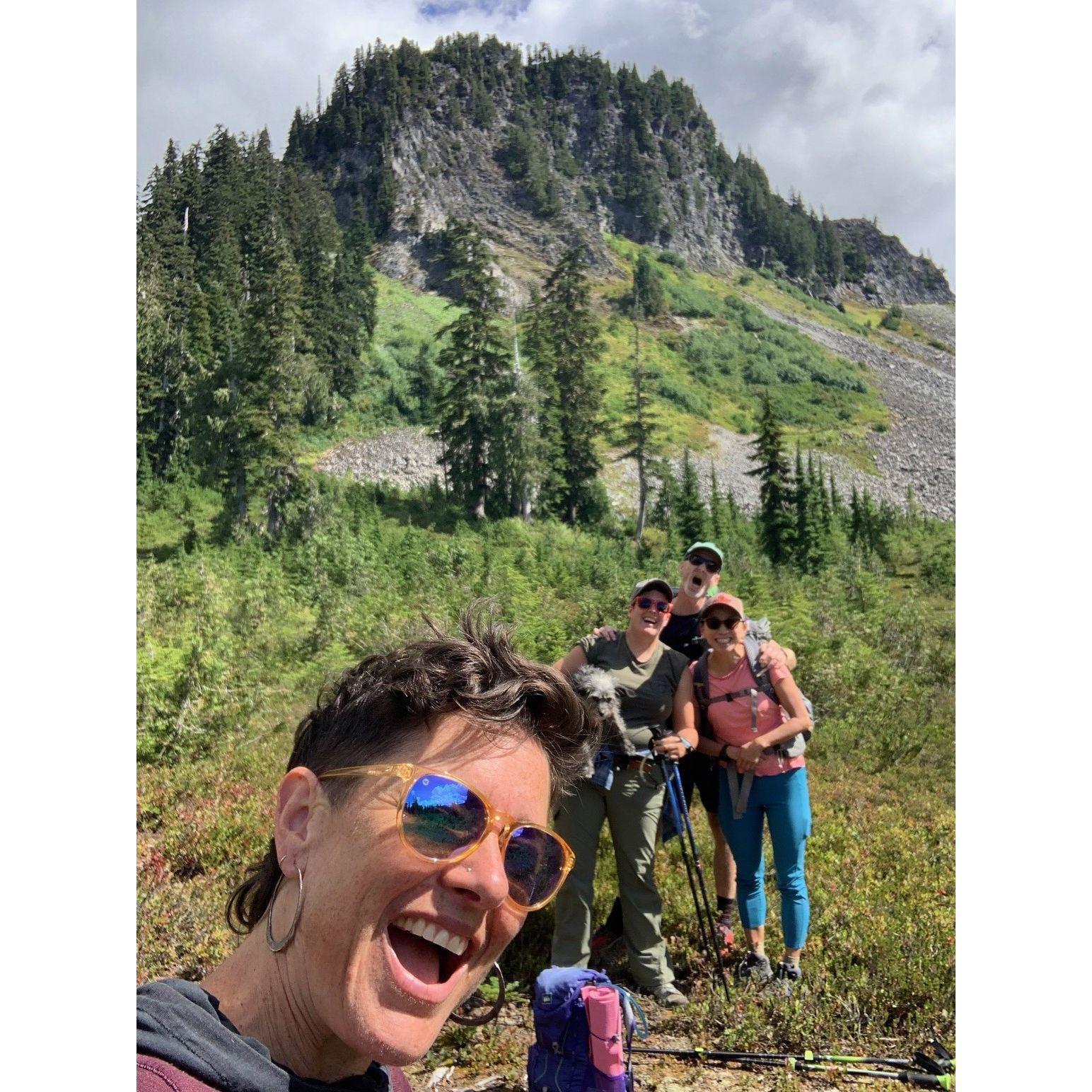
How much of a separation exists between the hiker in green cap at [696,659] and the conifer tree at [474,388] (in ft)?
27.2

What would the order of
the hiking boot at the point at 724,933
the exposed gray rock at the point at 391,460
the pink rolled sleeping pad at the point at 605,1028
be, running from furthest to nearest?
the exposed gray rock at the point at 391,460, the hiking boot at the point at 724,933, the pink rolled sleeping pad at the point at 605,1028

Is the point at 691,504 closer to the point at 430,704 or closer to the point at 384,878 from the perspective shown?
the point at 430,704

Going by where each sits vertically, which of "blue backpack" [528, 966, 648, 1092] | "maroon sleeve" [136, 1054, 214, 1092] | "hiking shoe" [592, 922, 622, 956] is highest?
"maroon sleeve" [136, 1054, 214, 1092]

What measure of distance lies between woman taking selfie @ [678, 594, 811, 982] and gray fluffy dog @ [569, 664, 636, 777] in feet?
1.05

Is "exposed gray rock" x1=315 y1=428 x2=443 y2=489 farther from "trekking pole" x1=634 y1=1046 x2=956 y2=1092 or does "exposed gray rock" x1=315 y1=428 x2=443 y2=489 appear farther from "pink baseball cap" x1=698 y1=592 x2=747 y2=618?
"trekking pole" x1=634 y1=1046 x2=956 y2=1092

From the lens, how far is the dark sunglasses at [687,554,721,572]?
15.8ft

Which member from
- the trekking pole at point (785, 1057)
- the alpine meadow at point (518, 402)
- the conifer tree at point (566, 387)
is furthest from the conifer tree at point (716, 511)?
the trekking pole at point (785, 1057)

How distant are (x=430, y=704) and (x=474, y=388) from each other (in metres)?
12.4

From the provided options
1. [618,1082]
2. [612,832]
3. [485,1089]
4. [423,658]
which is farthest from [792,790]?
[423,658]

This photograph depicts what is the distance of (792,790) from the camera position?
450 centimetres

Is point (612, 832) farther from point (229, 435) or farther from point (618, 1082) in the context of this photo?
point (229, 435)

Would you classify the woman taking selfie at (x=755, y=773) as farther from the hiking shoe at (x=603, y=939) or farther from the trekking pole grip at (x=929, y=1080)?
the hiking shoe at (x=603, y=939)

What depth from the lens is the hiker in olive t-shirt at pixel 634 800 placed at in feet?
15.1

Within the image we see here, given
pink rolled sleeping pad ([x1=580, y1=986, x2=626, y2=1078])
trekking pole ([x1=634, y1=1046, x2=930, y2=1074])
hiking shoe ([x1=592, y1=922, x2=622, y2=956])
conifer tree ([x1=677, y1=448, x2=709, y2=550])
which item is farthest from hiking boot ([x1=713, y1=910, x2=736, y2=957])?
conifer tree ([x1=677, y1=448, x2=709, y2=550])
